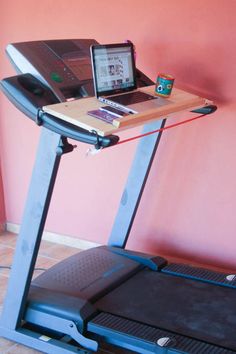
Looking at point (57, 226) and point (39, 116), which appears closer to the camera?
point (39, 116)

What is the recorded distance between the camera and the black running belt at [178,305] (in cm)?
199

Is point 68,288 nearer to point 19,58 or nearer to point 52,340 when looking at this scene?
point 52,340

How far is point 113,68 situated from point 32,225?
768 millimetres

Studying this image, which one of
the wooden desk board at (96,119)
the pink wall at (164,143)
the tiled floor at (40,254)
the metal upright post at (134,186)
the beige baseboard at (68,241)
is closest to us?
the wooden desk board at (96,119)

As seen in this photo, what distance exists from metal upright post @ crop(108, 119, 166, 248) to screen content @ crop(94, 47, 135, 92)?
0.42 metres

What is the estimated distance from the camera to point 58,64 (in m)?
2.11

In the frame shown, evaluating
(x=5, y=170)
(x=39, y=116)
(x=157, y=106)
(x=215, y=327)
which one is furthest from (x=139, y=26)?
(x=215, y=327)

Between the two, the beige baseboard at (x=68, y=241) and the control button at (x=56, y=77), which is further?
the beige baseboard at (x=68, y=241)

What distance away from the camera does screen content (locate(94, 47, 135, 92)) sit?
202 cm

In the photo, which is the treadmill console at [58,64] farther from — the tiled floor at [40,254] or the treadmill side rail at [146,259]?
the tiled floor at [40,254]

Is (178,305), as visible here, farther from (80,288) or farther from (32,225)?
(32,225)

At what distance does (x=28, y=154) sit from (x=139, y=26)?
1.12 meters

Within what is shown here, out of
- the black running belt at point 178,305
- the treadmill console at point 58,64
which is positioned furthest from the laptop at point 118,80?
the black running belt at point 178,305

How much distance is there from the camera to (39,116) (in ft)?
6.03
